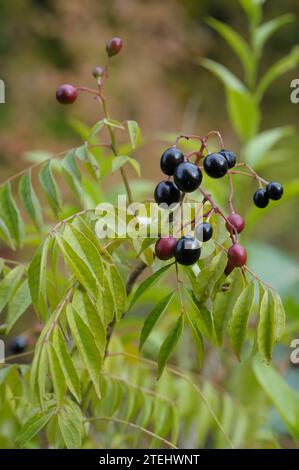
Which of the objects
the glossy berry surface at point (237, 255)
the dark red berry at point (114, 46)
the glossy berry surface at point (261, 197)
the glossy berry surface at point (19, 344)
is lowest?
the glossy berry surface at point (19, 344)

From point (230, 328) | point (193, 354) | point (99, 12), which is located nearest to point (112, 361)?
point (230, 328)

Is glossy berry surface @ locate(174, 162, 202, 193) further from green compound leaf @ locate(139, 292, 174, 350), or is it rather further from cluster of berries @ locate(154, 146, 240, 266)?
green compound leaf @ locate(139, 292, 174, 350)

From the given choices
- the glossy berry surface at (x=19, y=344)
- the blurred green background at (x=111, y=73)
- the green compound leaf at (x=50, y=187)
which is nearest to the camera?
the green compound leaf at (x=50, y=187)

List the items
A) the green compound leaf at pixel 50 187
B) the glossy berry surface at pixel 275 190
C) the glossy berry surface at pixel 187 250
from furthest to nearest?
the green compound leaf at pixel 50 187, the glossy berry surface at pixel 275 190, the glossy berry surface at pixel 187 250

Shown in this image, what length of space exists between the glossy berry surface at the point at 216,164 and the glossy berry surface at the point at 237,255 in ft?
0.28

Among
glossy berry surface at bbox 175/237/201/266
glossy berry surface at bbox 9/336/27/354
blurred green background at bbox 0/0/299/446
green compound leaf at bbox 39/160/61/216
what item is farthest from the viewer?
blurred green background at bbox 0/0/299/446

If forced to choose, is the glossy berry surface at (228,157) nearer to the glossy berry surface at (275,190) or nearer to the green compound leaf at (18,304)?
the glossy berry surface at (275,190)

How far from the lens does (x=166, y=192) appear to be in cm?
70

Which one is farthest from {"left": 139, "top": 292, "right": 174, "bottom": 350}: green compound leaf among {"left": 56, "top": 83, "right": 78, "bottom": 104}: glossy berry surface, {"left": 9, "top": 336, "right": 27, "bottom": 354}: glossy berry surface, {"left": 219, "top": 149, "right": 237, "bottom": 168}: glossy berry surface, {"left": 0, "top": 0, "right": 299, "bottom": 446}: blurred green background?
{"left": 0, "top": 0, "right": 299, "bottom": 446}: blurred green background

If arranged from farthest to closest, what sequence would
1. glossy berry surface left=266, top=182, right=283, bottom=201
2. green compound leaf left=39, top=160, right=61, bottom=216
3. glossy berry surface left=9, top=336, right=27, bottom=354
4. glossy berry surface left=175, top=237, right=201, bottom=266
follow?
glossy berry surface left=9, top=336, right=27, bottom=354
green compound leaf left=39, top=160, right=61, bottom=216
glossy berry surface left=266, top=182, right=283, bottom=201
glossy berry surface left=175, top=237, right=201, bottom=266

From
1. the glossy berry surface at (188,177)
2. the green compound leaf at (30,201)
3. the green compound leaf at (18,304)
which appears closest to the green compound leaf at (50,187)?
the green compound leaf at (30,201)

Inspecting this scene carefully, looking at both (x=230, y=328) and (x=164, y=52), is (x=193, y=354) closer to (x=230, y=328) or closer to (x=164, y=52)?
(x=230, y=328)

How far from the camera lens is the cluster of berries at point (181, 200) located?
651 mm

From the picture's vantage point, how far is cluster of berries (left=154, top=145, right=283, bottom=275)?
65 centimetres
